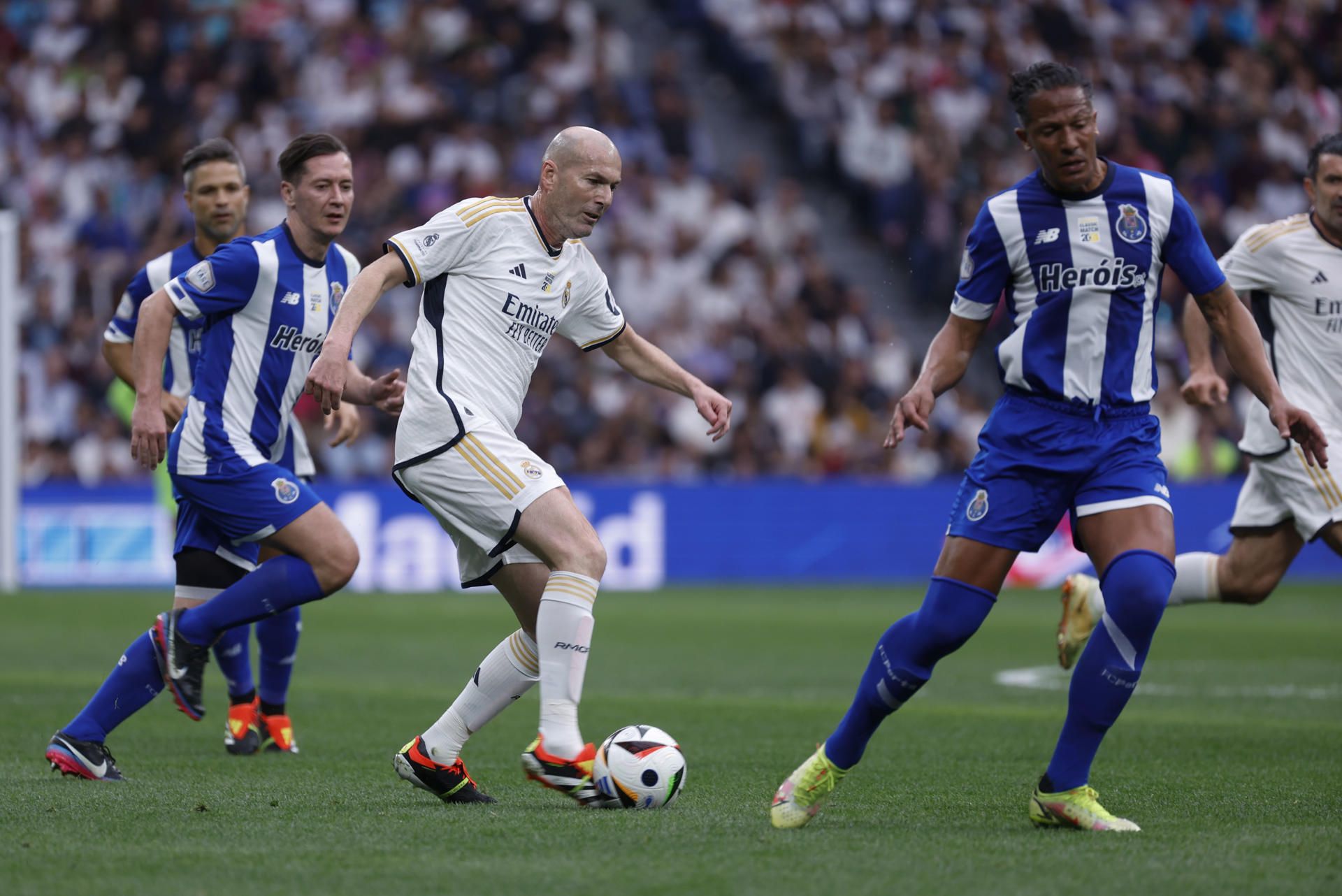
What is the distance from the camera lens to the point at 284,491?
270 inches

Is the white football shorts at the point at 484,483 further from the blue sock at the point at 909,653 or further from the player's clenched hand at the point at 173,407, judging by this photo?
the player's clenched hand at the point at 173,407

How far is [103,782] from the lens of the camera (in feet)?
20.9

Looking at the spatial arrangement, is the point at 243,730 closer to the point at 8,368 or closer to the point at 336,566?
the point at 336,566

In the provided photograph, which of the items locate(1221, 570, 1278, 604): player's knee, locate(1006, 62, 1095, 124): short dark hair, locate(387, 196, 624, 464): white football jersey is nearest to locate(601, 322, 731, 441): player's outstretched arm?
locate(387, 196, 624, 464): white football jersey

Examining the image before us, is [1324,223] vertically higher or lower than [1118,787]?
higher

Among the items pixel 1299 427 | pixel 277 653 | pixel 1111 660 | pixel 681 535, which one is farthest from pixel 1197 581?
pixel 681 535

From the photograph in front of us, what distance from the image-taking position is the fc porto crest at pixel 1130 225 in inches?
212

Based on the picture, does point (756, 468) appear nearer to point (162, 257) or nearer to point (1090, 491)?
point (162, 257)

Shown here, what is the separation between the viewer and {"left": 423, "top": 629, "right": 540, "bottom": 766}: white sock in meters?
6.02

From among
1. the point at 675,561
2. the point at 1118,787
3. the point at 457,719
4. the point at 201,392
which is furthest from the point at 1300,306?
the point at 675,561

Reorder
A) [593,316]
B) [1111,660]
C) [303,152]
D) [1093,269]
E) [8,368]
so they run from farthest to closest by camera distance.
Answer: [8,368]
[303,152]
[593,316]
[1093,269]
[1111,660]

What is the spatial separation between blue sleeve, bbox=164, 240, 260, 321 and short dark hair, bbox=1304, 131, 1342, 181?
4.52m

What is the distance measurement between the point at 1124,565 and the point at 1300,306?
3148 millimetres

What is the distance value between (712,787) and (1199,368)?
278 centimetres
